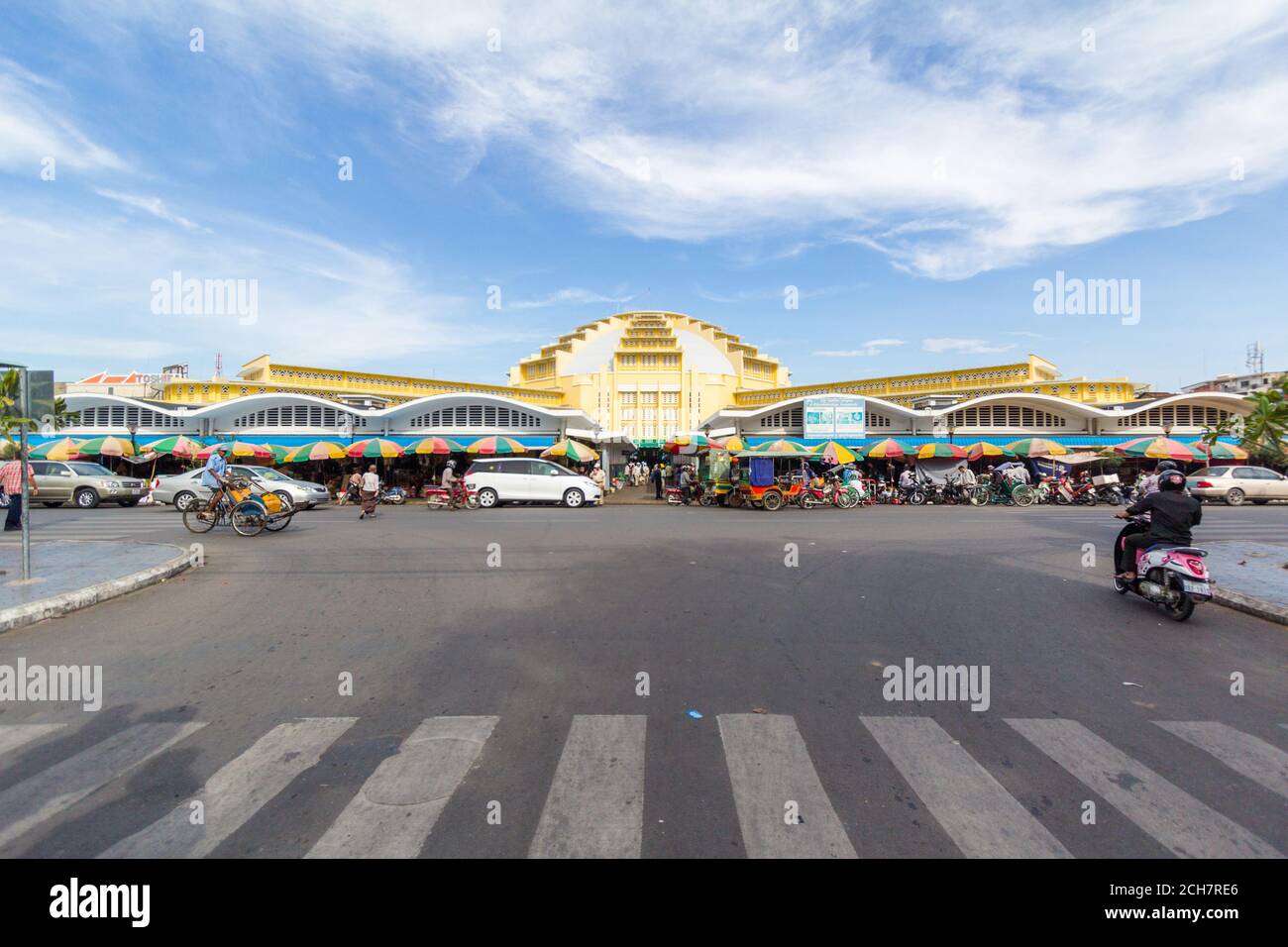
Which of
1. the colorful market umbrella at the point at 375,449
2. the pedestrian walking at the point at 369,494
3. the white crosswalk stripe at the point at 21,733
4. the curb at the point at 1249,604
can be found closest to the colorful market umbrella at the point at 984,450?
the curb at the point at 1249,604

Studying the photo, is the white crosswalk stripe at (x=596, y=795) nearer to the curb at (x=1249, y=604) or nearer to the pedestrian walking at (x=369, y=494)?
the curb at (x=1249, y=604)

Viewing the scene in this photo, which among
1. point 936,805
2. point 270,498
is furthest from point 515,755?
point 270,498

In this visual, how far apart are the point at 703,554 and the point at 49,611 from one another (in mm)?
8496

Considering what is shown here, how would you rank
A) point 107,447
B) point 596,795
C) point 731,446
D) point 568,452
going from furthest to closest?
1. point 568,452
2. point 107,447
3. point 731,446
4. point 596,795

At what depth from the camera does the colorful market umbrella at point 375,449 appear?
86.9 ft

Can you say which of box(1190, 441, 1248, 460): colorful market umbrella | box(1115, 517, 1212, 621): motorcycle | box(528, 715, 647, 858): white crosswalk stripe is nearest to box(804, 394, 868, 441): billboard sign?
box(1190, 441, 1248, 460): colorful market umbrella

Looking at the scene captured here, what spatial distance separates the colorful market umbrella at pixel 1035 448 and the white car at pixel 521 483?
61.7 feet

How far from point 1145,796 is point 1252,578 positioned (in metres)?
8.24

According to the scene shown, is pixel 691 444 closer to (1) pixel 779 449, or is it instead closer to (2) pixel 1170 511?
(1) pixel 779 449

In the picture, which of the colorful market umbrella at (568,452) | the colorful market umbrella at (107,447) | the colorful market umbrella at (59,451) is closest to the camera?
the colorful market umbrella at (59,451)

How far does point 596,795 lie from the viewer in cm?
315

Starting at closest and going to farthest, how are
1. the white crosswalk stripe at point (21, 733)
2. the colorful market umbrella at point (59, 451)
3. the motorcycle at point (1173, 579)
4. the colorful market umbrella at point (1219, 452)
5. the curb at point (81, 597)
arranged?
the white crosswalk stripe at point (21, 733) < the curb at point (81, 597) < the motorcycle at point (1173, 579) < the colorful market umbrella at point (59, 451) < the colorful market umbrella at point (1219, 452)

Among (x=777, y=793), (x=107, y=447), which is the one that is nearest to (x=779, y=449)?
(x=777, y=793)
